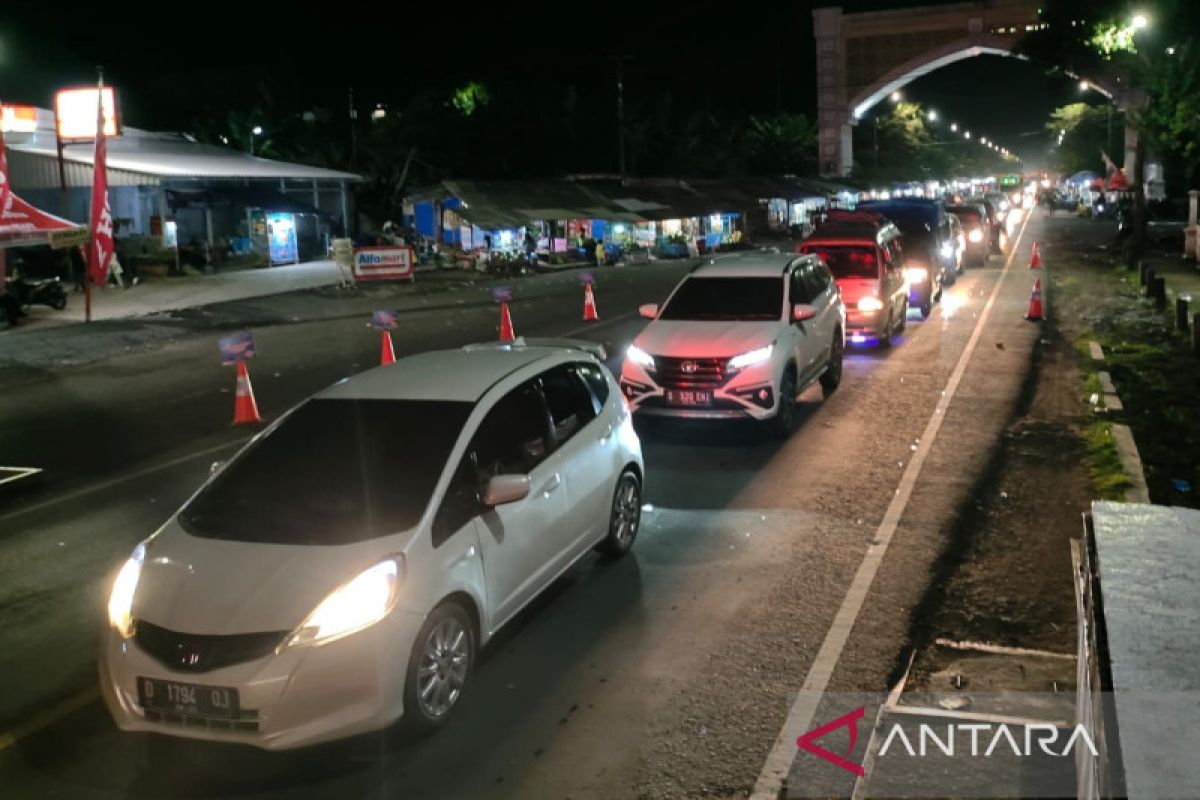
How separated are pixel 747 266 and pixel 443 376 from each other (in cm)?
676

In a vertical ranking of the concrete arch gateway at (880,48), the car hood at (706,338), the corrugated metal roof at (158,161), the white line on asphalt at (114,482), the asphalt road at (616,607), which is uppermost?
the concrete arch gateway at (880,48)

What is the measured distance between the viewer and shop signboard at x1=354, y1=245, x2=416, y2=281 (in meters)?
31.0

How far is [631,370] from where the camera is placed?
1113 centimetres

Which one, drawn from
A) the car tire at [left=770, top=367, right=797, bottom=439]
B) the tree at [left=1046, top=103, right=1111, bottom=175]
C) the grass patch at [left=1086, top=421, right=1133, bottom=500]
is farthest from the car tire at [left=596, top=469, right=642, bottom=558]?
the tree at [left=1046, top=103, right=1111, bottom=175]

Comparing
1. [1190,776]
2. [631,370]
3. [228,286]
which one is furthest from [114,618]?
[228,286]

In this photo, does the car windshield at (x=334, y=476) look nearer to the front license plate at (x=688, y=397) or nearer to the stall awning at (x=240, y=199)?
the front license plate at (x=688, y=397)

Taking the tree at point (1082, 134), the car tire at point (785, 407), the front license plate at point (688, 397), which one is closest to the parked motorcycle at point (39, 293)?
Result: the front license plate at point (688, 397)

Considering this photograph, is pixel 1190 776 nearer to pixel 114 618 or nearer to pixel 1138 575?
pixel 1138 575

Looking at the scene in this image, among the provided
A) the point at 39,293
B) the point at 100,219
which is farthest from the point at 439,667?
the point at 39,293

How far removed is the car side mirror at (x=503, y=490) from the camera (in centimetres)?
544

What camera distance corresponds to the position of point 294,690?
4.54 metres

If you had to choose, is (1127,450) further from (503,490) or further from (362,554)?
(362,554)

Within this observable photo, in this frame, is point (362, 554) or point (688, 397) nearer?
point (362, 554)

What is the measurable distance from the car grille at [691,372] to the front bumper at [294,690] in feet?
20.7
